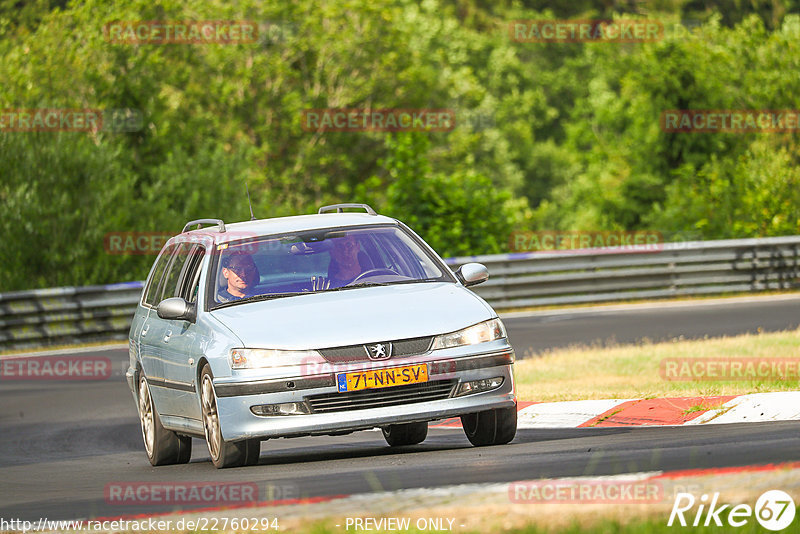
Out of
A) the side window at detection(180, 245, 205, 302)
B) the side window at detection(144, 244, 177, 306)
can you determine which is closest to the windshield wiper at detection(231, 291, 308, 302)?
the side window at detection(180, 245, 205, 302)

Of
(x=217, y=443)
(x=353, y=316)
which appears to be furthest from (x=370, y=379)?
(x=217, y=443)

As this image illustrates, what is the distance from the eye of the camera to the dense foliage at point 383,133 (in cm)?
2891

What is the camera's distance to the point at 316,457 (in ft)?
33.8

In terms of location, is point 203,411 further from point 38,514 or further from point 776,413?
point 776,413

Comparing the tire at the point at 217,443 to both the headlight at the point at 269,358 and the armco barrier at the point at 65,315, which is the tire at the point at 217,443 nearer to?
the headlight at the point at 269,358

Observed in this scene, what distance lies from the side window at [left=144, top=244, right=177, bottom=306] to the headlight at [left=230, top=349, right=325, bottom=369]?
98.3 inches

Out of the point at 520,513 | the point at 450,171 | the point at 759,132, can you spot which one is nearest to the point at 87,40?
the point at 450,171

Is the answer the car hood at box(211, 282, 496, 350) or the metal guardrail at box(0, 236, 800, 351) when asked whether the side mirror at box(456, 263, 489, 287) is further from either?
the metal guardrail at box(0, 236, 800, 351)

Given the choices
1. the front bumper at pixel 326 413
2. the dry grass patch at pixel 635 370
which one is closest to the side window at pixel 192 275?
the front bumper at pixel 326 413

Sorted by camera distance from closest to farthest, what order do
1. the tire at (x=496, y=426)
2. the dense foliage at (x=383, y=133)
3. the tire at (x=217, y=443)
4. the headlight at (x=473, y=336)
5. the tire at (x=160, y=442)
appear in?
the headlight at (x=473, y=336), the tire at (x=217, y=443), the tire at (x=496, y=426), the tire at (x=160, y=442), the dense foliage at (x=383, y=133)

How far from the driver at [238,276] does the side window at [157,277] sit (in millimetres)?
1428

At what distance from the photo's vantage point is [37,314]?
23.3 m

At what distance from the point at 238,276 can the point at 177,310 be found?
49cm

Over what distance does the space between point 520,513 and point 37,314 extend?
60.5 feet
